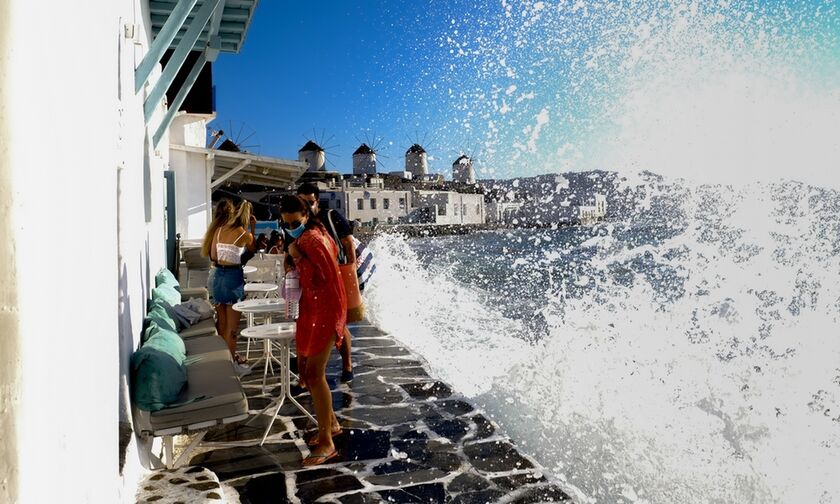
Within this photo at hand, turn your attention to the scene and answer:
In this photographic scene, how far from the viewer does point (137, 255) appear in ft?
17.4

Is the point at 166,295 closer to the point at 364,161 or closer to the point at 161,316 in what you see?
the point at 161,316

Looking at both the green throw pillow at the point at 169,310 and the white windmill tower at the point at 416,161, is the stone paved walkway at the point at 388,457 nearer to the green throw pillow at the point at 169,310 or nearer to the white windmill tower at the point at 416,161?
the green throw pillow at the point at 169,310

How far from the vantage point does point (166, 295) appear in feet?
23.1

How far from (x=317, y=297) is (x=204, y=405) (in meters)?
1.11

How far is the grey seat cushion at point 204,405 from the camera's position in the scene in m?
3.76

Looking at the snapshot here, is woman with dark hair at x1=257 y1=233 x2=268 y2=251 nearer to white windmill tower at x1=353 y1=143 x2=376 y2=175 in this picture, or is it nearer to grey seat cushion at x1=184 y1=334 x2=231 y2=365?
grey seat cushion at x1=184 y1=334 x2=231 y2=365

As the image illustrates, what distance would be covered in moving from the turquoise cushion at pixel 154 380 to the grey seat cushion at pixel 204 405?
0.20ft

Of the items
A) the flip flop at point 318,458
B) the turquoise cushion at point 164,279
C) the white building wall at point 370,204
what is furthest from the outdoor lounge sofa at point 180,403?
the white building wall at point 370,204

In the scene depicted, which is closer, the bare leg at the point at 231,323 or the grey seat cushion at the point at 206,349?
the grey seat cushion at the point at 206,349

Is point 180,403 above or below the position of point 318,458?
above

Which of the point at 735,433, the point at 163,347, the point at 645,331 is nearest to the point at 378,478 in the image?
the point at 163,347

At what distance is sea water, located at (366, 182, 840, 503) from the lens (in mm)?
6520

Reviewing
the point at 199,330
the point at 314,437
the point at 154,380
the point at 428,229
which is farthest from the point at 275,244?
the point at 428,229

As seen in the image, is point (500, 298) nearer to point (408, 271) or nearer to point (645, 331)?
point (408, 271)
